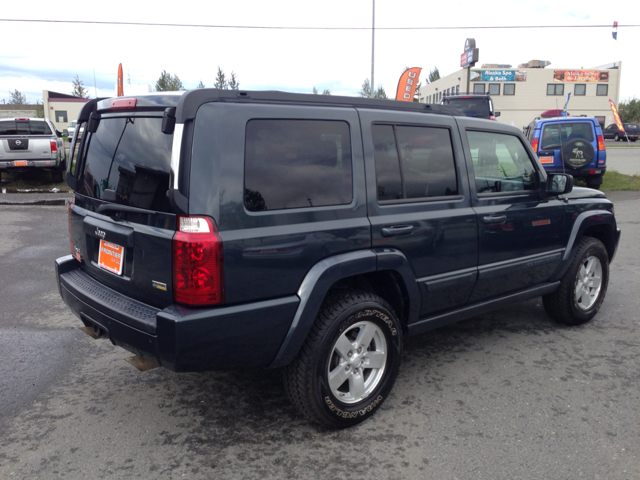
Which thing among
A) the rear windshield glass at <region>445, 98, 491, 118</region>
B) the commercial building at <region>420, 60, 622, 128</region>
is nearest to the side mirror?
the rear windshield glass at <region>445, 98, 491, 118</region>

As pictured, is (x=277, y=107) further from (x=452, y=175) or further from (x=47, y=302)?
(x=47, y=302)

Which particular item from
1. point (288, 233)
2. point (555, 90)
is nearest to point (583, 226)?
point (288, 233)

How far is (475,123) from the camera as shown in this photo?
13.6ft

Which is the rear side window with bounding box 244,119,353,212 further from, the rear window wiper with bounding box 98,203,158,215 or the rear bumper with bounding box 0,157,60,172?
the rear bumper with bounding box 0,157,60,172

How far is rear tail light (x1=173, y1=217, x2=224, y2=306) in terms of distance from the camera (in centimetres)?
271

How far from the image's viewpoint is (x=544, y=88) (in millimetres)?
69625

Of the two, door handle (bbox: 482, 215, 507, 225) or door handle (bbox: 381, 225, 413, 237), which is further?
door handle (bbox: 482, 215, 507, 225)

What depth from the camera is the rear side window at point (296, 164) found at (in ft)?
9.51

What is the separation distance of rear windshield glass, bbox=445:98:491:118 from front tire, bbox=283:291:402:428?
16.1 metres

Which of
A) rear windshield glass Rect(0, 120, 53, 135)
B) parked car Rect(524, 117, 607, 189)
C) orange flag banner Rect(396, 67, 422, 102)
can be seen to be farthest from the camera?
orange flag banner Rect(396, 67, 422, 102)

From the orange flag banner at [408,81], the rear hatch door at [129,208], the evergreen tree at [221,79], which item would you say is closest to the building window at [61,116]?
the evergreen tree at [221,79]

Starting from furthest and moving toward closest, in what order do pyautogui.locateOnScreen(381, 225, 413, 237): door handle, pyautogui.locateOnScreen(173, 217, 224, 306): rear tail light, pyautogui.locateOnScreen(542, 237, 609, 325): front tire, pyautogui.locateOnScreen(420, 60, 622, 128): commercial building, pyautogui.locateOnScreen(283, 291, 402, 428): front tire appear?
1. pyautogui.locateOnScreen(420, 60, 622, 128): commercial building
2. pyautogui.locateOnScreen(542, 237, 609, 325): front tire
3. pyautogui.locateOnScreen(381, 225, 413, 237): door handle
4. pyautogui.locateOnScreen(283, 291, 402, 428): front tire
5. pyautogui.locateOnScreen(173, 217, 224, 306): rear tail light

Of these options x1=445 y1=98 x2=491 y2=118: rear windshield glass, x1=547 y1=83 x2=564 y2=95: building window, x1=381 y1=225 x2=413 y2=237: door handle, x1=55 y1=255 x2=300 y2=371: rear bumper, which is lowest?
x1=55 y1=255 x2=300 y2=371: rear bumper

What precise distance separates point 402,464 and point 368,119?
1.99m
